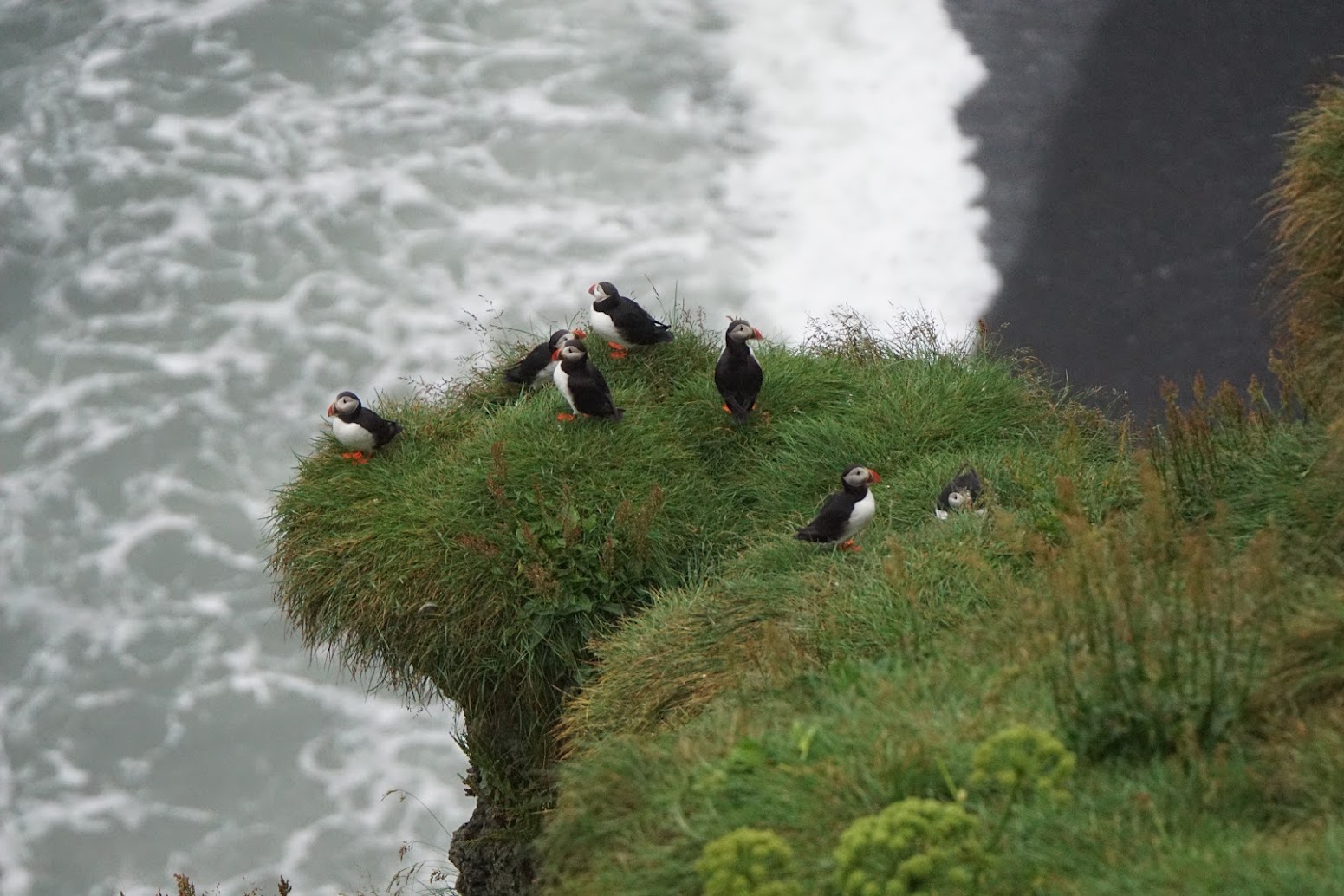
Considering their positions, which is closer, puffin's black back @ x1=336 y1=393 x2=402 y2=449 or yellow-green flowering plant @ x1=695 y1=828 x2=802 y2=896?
yellow-green flowering plant @ x1=695 y1=828 x2=802 y2=896

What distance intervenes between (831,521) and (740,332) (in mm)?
1484

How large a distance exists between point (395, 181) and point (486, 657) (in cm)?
1148

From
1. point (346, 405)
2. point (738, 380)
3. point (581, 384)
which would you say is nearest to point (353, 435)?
point (346, 405)

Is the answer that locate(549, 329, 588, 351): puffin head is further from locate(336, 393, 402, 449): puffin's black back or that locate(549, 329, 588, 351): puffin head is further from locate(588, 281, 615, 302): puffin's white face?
locate(336, 393, 402, 449): puffin's black back

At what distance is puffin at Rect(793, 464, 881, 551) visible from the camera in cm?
631

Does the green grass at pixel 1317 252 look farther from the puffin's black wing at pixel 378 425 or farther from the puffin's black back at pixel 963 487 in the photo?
the puffin's black wing at pixel 378 425

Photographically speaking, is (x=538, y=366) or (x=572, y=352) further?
(x=538, y=366)

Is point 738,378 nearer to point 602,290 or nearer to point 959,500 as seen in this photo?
point 602,290

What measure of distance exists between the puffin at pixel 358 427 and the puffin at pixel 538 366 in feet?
2.91

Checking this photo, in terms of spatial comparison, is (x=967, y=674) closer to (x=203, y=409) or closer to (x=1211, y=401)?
(x=1211, y=401)

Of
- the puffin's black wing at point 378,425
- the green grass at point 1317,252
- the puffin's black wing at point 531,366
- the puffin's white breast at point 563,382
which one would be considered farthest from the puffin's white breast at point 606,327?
the green grass at point 1317,252

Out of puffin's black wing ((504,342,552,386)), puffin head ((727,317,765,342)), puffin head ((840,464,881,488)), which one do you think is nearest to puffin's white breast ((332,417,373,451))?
puffin's black wing ((504,342,552,386))

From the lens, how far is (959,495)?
6.51m

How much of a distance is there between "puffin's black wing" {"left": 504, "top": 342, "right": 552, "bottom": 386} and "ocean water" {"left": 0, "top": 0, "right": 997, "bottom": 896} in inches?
209
